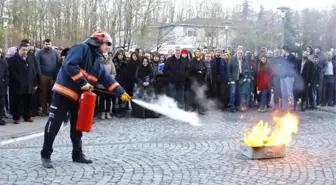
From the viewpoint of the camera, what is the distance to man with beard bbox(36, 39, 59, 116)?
11.4 meters

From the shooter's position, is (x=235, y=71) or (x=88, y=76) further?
(x=235, y=71)

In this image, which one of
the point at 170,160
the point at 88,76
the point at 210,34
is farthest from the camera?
the point at 210,34

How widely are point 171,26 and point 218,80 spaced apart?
3356 cm

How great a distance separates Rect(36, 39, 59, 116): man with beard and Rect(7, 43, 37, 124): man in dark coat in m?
0.75

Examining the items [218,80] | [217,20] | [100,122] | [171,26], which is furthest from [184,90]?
[217,20]

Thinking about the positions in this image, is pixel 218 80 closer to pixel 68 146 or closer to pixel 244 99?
pixel 244 99

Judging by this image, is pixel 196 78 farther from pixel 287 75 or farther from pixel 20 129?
pixel 20 129

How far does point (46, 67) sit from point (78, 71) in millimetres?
5936

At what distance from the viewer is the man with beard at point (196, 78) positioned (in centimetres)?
1248

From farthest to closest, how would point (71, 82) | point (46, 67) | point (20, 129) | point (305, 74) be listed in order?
point (305, 74), point (46, 67), point (20, 129), point (71, 82)

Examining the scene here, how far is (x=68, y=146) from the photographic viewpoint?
7.87 m

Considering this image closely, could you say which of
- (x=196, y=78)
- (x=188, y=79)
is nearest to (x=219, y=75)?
(x=196, y=78)

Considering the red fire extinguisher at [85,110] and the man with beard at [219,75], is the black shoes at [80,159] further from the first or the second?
the man with beard at [219,75]

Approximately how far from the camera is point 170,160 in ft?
22.2
